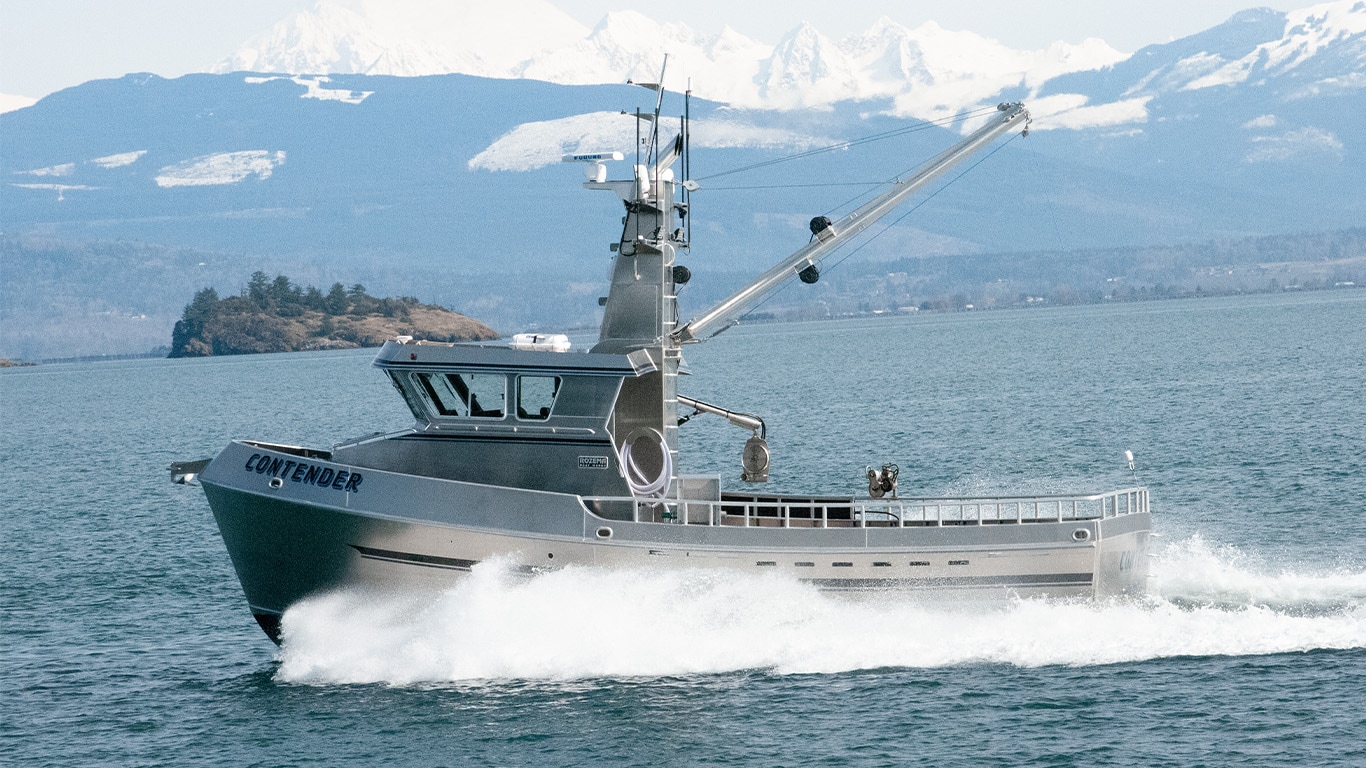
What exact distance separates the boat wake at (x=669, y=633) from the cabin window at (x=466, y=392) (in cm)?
230

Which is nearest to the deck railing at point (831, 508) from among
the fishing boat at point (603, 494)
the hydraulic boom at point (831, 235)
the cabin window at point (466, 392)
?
the fishing boat at point (603, 494)

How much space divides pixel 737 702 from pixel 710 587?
1.80m

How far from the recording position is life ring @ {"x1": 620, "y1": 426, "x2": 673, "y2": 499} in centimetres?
2288

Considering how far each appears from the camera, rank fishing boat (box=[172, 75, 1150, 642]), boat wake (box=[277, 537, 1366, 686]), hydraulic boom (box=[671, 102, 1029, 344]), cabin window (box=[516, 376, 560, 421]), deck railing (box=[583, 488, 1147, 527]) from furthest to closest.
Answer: hydraulic boom (box=[671, 102, 1029, 344]), cabin window (box=[516, 376, 560, 421]), deck railing (box=[583, 488, 1147, 527]), fishing boat (box=[172, 75, 1150, 642]), boat wake (box=[277, 537, 1366, 686])

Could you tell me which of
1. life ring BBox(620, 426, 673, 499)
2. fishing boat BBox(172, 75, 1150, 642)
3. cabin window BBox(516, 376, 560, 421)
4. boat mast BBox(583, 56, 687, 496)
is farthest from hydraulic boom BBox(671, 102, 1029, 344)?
cabin window BBox(516, 376, 560, 421)

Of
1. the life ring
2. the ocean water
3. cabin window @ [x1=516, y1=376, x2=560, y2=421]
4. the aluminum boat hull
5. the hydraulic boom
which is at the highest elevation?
the hydraulic boom

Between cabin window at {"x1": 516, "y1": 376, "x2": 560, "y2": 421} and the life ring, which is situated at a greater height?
cabin window at {"x1": 516, "y1": 376, "x2": 560, "y2": 421}

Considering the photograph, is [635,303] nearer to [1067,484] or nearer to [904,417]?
[1067,484]

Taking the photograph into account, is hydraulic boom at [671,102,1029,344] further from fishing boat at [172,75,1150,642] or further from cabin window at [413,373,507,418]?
cabin window at [413,373,507,418]

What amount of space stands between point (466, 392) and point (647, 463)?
268 cm

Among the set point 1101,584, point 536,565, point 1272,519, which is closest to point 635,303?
point 536,565

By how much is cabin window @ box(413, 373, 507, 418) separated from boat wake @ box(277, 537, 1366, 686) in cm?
230

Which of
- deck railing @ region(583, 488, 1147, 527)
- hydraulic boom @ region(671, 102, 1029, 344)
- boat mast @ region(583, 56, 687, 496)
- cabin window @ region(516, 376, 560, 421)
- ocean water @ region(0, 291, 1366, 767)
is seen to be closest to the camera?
ocean water @ region(0, 291, 1366, 767)

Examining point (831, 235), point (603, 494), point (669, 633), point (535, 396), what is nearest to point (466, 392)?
point (535, 396)
